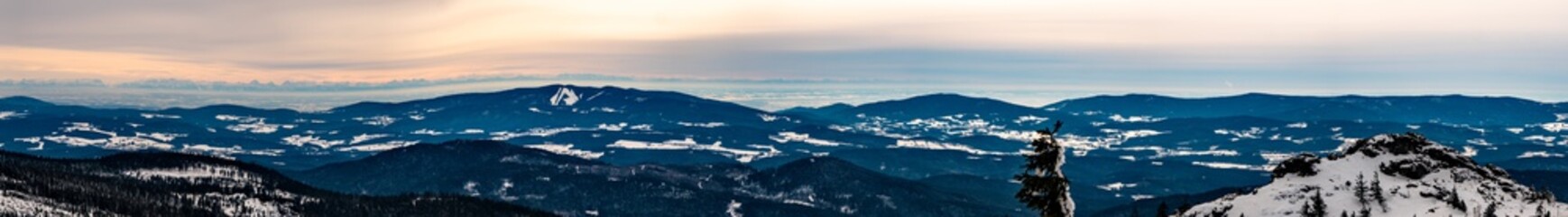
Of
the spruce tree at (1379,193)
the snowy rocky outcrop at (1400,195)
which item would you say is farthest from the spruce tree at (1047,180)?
the spruce tree at (1379,193)

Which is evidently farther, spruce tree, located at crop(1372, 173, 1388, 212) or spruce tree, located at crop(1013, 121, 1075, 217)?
spruce tree, located at crop(1372, 173, 1388, 212)

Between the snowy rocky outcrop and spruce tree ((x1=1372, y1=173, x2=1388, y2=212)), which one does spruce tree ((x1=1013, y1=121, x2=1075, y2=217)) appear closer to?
the snowy rocky outcrop

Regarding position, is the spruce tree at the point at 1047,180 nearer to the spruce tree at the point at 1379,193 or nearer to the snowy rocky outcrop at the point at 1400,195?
the snowy rocky outcrop at the point at 1400,195

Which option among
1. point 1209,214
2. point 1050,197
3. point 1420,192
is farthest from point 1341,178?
point 1050,197

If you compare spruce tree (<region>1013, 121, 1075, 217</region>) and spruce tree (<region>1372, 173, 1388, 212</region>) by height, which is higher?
spruce tree (<region>1013, 121, 1075, 217</region>)

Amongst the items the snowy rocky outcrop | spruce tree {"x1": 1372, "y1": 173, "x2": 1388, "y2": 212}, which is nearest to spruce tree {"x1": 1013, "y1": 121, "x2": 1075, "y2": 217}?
the snowy rocky outcrop

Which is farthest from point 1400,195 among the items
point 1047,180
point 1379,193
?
point 1047,180
